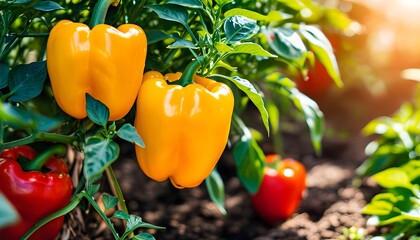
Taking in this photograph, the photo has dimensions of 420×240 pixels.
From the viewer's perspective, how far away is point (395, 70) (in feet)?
10.1

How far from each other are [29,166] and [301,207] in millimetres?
1015

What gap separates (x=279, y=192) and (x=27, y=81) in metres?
0.96

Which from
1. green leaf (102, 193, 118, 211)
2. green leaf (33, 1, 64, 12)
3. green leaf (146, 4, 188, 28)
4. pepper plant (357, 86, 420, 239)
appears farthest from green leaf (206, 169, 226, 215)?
green leaf (33, 1, 64, 12)

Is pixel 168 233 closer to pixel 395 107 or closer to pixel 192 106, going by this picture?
pixel 192 106

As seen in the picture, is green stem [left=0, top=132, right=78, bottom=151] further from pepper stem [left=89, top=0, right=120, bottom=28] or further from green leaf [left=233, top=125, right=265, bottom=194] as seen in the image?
green leaf [left=233, top=125, right=265, bottom=194]

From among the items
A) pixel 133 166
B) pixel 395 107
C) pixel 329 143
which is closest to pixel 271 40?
pixel 133 166

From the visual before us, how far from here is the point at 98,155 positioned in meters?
1.01

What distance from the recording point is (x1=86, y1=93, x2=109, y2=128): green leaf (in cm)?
112

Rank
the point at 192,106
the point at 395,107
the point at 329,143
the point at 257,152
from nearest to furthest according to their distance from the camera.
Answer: the point at 192,106 → the point at 257,152 → the point at 329,143 → the point at 395,107

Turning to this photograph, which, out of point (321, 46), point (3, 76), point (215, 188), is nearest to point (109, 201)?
point (3, 76)

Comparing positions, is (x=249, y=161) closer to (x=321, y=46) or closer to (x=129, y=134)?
(x=321, y=46)

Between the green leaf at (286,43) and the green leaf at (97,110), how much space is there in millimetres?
526

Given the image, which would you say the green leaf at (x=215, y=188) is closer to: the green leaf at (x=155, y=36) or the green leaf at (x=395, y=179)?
the green leaf at (x=395, y=179)

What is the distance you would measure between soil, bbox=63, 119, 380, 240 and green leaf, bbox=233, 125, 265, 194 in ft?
0.57
